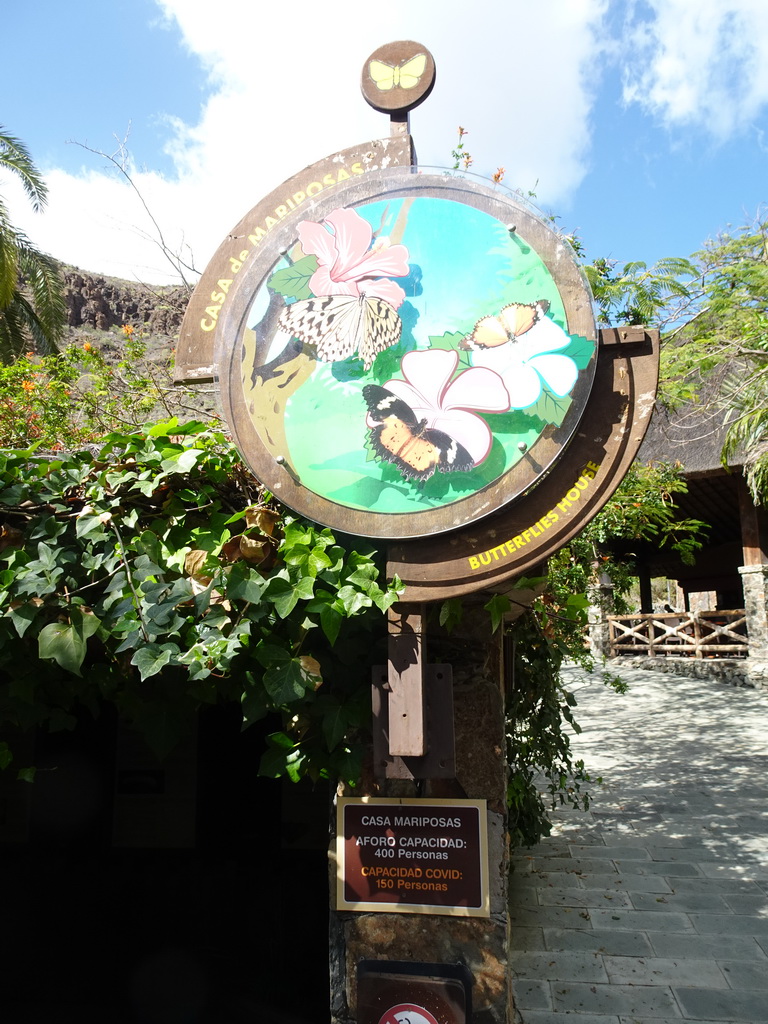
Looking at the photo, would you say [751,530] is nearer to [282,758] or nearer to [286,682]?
[282,758]

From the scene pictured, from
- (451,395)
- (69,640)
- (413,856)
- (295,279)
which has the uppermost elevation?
(295,279)

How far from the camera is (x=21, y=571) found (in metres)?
2.27

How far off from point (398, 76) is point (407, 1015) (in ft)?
9.74

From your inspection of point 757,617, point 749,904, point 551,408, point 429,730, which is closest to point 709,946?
point 749,904

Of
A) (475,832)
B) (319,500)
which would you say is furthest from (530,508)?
(475,832)

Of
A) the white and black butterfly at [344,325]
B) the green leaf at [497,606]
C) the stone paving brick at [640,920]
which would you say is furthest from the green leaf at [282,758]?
the stone paving brick at [640,920]

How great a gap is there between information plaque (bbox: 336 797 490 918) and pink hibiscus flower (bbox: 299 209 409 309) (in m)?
1.58

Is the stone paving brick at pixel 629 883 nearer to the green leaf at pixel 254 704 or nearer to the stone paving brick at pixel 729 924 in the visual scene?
the stone paving brick at pixel 729 924

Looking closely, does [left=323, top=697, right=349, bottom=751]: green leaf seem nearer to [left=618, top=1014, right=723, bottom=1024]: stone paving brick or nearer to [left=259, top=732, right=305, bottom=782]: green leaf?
[left=259, top=732, right=305, bottom=782]: green leaf

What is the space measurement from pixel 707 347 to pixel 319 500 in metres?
7.13

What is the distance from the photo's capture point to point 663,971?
3.91m

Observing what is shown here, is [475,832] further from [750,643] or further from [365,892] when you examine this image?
[750,643]

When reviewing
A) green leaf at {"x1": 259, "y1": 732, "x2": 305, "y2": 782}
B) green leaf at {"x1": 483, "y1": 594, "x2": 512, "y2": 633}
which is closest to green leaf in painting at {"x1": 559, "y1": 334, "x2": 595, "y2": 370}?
green leaf at {"x1": 483, "y1": 594, "x2": 512, "y2": 633}

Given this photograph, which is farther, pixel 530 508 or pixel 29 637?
pixel 29 637
